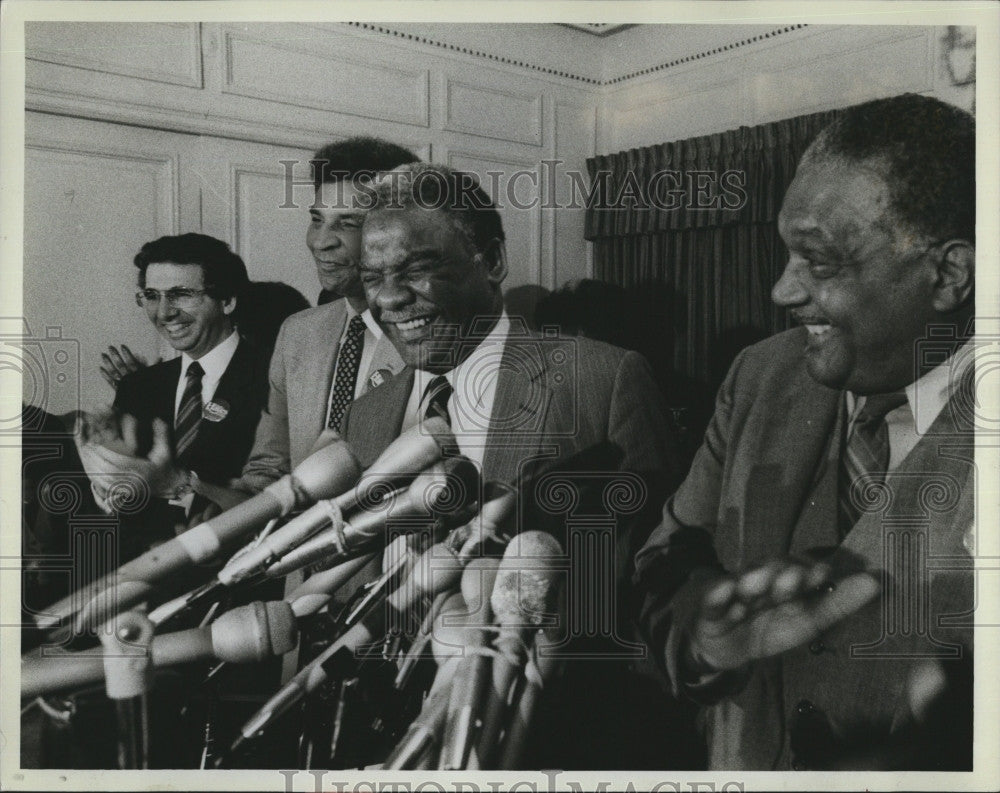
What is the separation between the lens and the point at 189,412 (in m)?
2.04

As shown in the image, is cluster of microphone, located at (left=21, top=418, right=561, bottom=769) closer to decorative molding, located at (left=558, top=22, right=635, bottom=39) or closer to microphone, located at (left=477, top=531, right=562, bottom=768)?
microphone, located at (left=477, top=531, right=562, bottom=768)

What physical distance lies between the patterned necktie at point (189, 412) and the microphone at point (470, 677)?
2.13 feet

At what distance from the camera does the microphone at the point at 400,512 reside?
2.04 m

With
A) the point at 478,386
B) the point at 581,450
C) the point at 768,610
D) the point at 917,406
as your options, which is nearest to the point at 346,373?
the point at 478,386

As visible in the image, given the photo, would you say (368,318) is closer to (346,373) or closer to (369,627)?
(346,373)

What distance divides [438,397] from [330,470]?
28cm

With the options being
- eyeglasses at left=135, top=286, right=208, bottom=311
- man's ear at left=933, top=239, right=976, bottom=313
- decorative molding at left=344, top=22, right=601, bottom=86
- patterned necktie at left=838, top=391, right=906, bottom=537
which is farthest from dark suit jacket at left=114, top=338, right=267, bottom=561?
man's ear at left=933, top=239, right=976, bottom=313

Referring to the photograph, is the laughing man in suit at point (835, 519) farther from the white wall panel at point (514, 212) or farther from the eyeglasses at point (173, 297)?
the eyeglasses at point (173, 297)

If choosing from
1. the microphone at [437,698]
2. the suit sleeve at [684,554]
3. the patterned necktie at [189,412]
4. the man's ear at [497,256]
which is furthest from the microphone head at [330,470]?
the suit sleeve at [684,554]

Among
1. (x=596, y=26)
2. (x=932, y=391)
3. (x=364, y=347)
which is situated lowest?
(x=932, y=391)

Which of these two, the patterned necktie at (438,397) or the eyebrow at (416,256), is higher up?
the eyebrow at (416,256)

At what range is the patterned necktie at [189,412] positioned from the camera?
6.68 feet

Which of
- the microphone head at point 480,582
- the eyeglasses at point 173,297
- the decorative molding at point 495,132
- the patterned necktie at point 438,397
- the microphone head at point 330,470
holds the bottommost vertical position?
the microphone head at point 480,582

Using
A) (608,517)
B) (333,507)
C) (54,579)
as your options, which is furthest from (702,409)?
(54,579)
